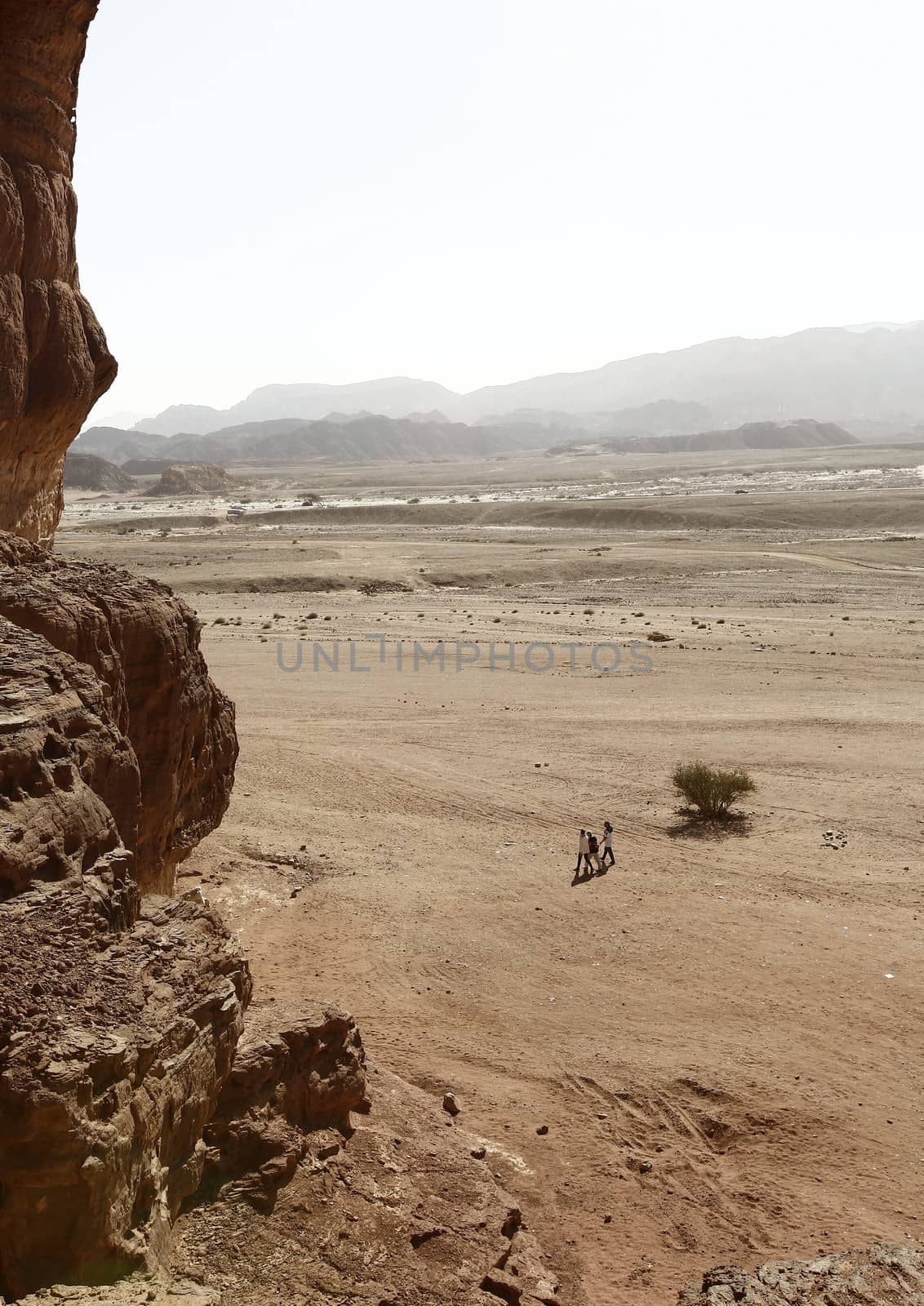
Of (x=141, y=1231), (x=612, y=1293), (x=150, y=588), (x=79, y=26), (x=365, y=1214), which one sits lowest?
(x=612, y=1293)

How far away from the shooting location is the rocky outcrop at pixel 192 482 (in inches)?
5177

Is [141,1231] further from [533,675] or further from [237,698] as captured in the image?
[533,675]

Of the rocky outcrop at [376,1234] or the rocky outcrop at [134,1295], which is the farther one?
the rocky outcrop at [376,1234]

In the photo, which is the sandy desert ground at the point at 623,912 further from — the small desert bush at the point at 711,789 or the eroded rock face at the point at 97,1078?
the eroded rock face at the point at 97,1078

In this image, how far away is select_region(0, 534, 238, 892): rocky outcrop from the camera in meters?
8.09

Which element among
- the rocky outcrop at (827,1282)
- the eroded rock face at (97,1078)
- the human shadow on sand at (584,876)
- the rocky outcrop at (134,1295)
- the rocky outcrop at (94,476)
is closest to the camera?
the rocky outcrop at (134,1295)

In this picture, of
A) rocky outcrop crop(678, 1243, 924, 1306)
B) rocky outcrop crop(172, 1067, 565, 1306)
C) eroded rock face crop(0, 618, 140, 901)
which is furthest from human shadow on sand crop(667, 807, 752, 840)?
eroded rock face crop(0, 618, 140, 901)

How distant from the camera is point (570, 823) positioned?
55.7ft

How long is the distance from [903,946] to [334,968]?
6.90 metres

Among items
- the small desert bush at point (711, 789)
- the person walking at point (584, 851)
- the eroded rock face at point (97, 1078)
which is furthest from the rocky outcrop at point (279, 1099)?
the small desert bush at point (711, 789)

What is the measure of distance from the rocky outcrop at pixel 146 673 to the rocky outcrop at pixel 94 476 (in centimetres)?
13791

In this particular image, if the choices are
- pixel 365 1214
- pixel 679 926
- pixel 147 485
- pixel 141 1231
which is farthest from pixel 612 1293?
pixel 147 485

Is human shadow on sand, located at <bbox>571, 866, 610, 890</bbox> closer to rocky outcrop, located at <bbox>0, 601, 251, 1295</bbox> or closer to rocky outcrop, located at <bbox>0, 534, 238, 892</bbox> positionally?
rocky outcrop, located at <bbox>0, 534, 238, 892</bbox>

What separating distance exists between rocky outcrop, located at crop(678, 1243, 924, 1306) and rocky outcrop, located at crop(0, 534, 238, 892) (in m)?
4.98
